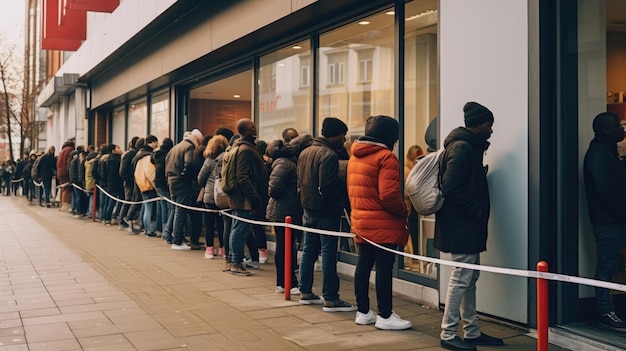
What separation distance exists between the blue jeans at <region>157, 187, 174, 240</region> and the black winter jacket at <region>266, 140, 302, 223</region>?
509 centimetres

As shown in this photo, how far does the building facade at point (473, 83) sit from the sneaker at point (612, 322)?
0.16 meters

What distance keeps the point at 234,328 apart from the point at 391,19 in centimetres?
439

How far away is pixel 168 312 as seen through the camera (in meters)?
7.30

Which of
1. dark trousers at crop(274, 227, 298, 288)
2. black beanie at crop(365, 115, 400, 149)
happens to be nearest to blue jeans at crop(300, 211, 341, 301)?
dark trousers at crop(274, 227, 298, 288)

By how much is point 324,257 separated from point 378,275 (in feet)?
3.41

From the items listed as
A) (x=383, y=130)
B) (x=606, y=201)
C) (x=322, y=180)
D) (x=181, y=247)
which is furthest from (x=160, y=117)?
(x=606, y=201)

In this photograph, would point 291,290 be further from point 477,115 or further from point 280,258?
point 477,115

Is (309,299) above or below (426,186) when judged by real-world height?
below

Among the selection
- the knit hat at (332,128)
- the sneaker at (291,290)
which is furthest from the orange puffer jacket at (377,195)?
the sneaker at (291,290)

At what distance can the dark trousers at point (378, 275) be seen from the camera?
6562mm

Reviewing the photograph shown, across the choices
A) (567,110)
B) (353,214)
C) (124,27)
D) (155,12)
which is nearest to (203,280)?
(353,214)

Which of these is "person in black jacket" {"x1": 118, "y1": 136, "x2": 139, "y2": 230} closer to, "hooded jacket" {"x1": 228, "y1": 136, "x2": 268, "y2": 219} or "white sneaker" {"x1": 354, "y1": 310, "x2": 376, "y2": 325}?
"hooded jacket" {"x1": 228, "y1": 136, "x2": 268, "y2": 219}

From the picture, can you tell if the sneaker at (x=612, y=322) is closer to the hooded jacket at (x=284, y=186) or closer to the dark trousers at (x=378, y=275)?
the dark trousers at (x=378, y=275)

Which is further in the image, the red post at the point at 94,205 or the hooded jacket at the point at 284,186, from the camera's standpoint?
the red post at the point at 94,205
